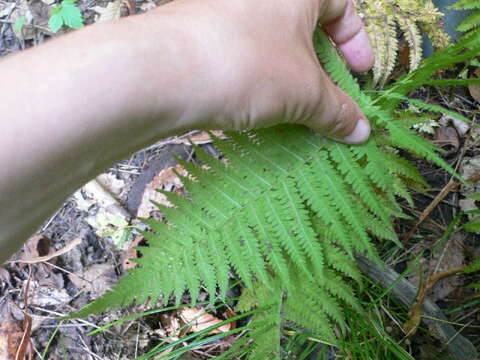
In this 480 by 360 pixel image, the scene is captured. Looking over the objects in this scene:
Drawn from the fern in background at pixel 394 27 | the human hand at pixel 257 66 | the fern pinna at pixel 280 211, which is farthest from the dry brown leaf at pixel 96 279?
the fern in background at pixel 394 27

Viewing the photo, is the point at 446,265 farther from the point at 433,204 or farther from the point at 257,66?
the point at 257,66

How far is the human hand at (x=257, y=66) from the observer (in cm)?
130

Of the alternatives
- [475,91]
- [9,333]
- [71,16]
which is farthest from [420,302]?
[71,16]

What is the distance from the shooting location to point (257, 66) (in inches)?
52.2

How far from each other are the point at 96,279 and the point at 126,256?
24 centimetres

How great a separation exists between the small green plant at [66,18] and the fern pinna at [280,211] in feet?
6.15

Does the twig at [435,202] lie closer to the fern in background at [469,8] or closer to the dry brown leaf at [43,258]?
the fern in background at [469,8]

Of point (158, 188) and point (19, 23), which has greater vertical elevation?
point (19, 23)

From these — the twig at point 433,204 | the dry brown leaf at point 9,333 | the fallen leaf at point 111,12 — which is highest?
the fallen leaf at point 111,12

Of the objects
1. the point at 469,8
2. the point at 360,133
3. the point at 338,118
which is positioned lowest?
the point at 360,133

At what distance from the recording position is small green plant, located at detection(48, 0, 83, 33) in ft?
9.52

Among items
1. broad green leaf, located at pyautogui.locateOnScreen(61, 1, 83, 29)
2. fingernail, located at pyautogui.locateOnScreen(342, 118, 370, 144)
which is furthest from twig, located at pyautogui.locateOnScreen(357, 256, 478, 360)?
broad green leaf, located at pyautogui.locateOnScreen(61, 1, 83, 29)

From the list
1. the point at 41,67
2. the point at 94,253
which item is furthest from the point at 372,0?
the point at 94,253

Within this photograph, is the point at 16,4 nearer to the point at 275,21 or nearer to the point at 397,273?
the point at 275,21
